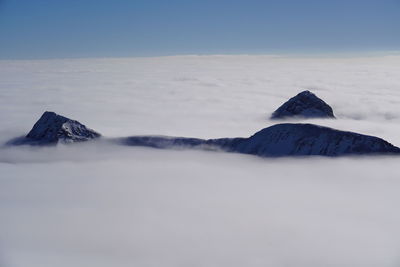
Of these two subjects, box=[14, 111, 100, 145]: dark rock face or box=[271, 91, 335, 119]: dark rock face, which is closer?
box=[14, 111, 100, 145]: dark rock face

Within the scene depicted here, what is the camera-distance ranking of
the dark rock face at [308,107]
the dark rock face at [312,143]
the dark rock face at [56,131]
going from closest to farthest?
1. the dark rock face at [312,143]
2. the dark rock face at [56,131]
3. the dark rock face at [308,107]

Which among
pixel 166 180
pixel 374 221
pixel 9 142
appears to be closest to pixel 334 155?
pixel 374 221

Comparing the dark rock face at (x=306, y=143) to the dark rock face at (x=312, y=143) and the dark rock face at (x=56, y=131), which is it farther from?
the dark rock face at (x=56, y=131)

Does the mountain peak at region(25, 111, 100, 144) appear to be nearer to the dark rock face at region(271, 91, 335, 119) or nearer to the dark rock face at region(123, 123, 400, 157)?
the dark rock face at region(123, 123, 400, 157)

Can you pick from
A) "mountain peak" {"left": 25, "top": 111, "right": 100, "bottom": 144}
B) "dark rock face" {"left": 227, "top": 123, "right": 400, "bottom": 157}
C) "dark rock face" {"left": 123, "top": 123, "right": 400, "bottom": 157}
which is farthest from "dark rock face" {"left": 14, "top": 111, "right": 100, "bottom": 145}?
"dark rock face" {"left": 227, "top": 123, "right": 400, "bottom": 157}

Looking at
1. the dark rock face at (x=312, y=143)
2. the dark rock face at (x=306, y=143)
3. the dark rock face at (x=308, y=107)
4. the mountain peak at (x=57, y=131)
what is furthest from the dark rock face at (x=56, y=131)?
the dark rock face at (x=308, y=107)

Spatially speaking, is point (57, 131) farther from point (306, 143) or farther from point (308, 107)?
point (308, 107)
